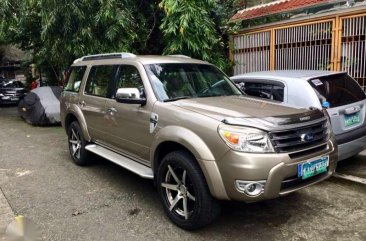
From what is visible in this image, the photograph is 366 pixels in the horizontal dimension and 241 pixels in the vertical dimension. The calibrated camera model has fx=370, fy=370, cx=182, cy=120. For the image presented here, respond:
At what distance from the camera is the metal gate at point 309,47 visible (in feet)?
23.3

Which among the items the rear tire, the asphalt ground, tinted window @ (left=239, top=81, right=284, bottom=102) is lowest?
the asphalt ground

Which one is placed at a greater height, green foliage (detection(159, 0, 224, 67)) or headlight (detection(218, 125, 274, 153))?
green foliage (detection(159, 0, 224, 67))

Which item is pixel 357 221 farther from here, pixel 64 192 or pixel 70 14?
pixel 70 14

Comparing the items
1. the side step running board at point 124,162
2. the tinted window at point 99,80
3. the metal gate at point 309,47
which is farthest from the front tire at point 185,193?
the metal gate at point 309,47

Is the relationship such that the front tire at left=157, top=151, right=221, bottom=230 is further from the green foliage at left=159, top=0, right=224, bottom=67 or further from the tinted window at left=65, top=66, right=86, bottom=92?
the green foliage at left=159, top=0, right=224, bottom=67

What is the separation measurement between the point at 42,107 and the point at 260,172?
937cm

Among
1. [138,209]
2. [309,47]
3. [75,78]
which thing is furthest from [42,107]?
[138,209]

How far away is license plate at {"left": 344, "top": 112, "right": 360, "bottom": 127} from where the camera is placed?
16.2ft

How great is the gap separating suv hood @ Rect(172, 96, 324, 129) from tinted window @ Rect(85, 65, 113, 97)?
160 centimetres

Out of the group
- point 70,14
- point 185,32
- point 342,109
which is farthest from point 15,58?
point 342,109

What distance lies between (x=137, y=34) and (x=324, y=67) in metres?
4.51

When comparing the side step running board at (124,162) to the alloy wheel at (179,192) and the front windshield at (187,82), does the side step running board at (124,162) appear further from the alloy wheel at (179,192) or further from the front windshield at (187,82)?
the front windshield at (187,82)

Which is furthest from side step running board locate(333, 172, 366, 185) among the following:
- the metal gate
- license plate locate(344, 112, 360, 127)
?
the metal gate

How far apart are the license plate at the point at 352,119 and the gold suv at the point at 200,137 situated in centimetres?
115
